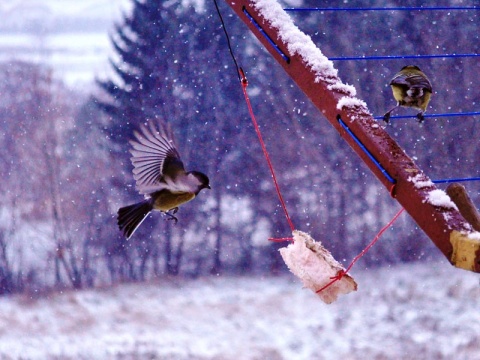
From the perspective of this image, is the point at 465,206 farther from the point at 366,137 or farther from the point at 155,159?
the point at 155,159

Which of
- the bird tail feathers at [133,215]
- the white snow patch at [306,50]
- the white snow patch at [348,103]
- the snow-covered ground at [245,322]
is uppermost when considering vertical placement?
the white snow patch at [306,50]

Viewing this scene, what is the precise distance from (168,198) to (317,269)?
34cm

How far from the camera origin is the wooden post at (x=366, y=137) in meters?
0.57

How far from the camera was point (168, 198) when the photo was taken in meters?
1.03

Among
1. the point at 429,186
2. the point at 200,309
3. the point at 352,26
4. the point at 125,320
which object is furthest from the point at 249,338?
the point at 429,186

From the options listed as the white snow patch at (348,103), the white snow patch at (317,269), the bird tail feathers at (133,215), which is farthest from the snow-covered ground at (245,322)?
the white snow patch at (348,103)

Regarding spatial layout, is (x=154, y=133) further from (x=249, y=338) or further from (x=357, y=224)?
(x=357, y=224)

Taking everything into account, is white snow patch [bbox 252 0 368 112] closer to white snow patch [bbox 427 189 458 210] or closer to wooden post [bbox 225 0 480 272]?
wooden post [bbox 225 0 480 272]

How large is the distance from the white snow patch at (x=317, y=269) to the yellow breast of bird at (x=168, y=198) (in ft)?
0.85

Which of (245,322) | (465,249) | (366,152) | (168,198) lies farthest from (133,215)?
(245,322)

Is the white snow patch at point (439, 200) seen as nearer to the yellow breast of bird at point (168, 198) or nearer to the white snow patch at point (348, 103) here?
the white snow patch at point (348, 103)

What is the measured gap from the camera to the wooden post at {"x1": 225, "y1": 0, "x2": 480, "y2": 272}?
572mm

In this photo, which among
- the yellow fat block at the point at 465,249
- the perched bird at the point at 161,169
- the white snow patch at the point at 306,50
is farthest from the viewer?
the perched bird at the point at 161,169

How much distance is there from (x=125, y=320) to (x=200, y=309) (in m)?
0.39
